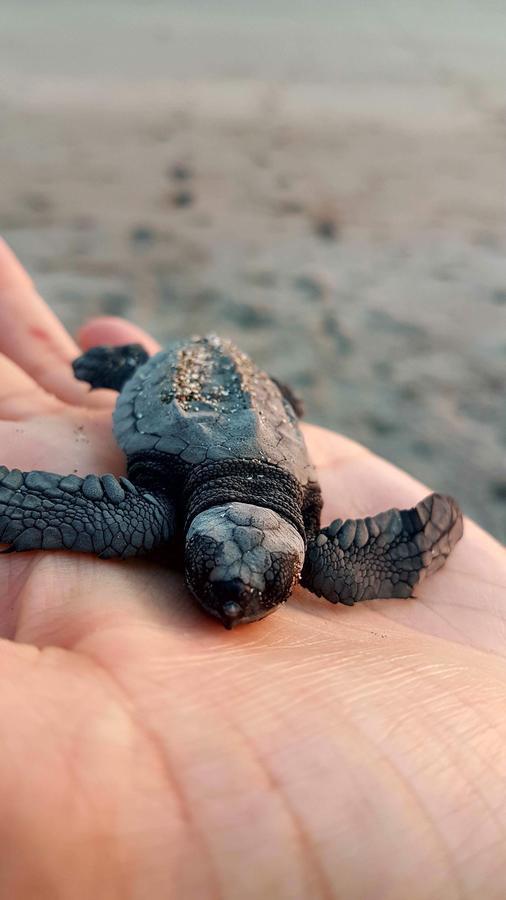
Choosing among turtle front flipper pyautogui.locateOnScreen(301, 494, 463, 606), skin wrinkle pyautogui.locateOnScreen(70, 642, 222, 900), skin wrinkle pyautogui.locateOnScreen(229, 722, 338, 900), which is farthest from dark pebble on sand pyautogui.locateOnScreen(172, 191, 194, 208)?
skin wrinkle pyautogui.locateOnScreen(229, 722, 338, 900)

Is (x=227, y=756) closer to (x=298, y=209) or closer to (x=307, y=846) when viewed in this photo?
(x=307, y=846)

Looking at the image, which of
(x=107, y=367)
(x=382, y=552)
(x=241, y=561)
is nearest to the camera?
(x=241, y=561)

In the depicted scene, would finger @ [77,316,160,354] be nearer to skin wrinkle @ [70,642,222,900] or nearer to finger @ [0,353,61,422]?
finger @ [0,353,61,422]

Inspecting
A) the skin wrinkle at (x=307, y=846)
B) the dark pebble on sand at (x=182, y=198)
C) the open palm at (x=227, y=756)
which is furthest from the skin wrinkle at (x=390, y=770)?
the dark pebble on sand at (x=182, y=198)

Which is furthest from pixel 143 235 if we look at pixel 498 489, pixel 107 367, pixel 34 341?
pixel 498 489

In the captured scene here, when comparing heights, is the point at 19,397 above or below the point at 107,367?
below
